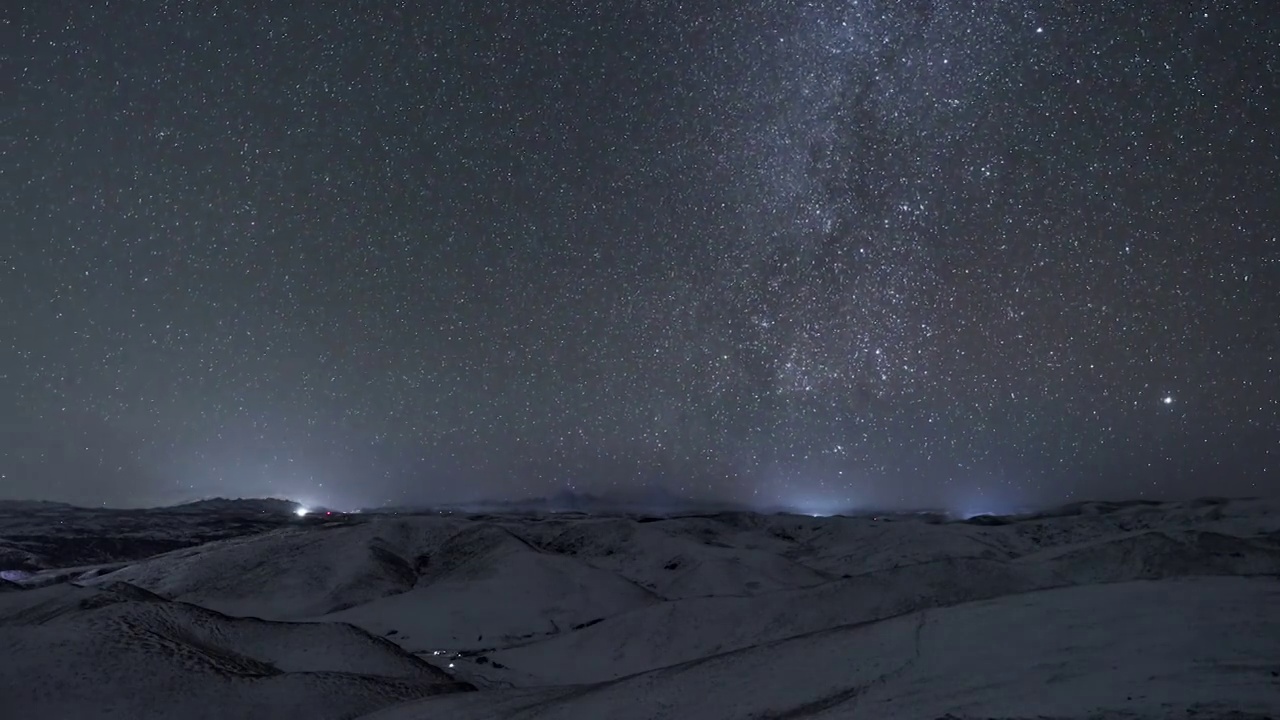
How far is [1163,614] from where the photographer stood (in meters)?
13.6

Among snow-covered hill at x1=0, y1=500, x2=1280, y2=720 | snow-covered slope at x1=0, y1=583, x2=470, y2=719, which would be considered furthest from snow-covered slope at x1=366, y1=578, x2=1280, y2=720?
snow-covered slope at x1=0, y1=583, x2=470, y2=719

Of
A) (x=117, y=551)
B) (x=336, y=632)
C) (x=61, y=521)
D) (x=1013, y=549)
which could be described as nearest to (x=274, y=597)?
(x=336, y=632)

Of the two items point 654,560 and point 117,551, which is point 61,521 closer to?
point 117,551

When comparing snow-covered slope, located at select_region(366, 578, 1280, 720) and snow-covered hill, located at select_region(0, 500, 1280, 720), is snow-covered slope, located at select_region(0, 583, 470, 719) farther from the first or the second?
snow-covered slope, located at select_region(366, 578, 1280, 720)

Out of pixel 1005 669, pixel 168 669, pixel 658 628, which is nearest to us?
pixel 1005 669

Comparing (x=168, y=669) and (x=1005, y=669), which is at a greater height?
(x=1005, y=669)

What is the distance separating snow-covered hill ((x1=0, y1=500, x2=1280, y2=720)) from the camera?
11812 millimetres

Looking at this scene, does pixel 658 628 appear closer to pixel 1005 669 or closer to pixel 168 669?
pixel 168 669

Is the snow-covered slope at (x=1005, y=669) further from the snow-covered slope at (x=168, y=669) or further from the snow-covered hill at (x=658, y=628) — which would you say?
the snow-covered slope at (x=168, y=669)

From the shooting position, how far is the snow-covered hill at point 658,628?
38.8 ft

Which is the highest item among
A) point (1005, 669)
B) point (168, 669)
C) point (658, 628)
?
point (1005, 669)

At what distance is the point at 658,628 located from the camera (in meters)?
37.9

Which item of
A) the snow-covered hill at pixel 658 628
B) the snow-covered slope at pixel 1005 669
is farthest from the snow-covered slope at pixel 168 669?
the snow-covered slope at pixel 1005 669

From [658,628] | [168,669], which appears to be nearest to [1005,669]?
[168,669]
